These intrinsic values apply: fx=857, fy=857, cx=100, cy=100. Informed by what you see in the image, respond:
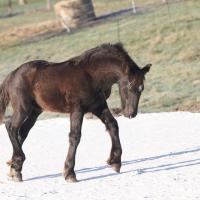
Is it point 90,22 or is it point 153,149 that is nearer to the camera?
point 153,149

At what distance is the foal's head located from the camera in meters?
11.2

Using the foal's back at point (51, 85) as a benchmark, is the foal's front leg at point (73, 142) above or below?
below

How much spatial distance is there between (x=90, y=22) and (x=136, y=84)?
2680 cm

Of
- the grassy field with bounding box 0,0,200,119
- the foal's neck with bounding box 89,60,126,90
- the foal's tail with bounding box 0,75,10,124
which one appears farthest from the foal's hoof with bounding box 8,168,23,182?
the grassy field with bounding box 0,0,200,119

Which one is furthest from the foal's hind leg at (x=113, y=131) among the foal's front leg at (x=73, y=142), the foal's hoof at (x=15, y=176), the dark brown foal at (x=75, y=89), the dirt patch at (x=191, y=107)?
the dirt patch at (x=191, y=107)

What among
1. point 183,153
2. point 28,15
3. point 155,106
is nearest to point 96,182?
point 183,153

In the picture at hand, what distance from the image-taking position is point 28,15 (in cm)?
4800

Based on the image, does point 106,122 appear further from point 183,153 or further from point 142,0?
point 142,0

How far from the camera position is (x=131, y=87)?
11.2 meters

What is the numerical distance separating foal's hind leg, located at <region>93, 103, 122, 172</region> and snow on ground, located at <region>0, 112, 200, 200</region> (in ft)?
0.53

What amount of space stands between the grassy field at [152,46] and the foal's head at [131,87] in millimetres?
8610

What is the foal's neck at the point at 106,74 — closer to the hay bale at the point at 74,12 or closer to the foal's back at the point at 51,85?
the foal's back at the point at 51,85

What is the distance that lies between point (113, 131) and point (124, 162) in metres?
1.13

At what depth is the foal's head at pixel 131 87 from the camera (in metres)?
11.2
